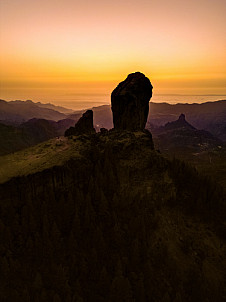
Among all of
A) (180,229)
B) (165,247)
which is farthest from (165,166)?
(165,247)

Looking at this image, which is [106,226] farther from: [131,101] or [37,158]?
[131,101]

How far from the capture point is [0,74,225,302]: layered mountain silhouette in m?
35.8

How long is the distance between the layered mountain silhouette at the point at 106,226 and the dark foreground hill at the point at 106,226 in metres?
0.15

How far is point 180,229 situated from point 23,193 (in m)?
30.9

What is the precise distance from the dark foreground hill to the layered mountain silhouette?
6.1 inches

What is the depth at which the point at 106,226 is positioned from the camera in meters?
43.3

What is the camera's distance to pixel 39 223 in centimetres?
4034

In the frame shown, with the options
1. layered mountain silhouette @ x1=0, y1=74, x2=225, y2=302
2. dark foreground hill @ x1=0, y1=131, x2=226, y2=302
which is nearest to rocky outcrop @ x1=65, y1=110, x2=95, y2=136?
layered mountain silhouette @ x1=0, y1=74, x2=225, y2=302

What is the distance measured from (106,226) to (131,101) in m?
37.6

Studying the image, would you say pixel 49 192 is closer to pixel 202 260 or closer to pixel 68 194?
pixel 68 194

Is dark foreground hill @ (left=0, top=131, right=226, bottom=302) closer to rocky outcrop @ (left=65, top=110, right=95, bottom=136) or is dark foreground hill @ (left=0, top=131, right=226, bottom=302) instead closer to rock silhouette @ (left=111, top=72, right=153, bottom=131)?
rocky outcrop @ (left=65, top=110, right=95, bottom=136)

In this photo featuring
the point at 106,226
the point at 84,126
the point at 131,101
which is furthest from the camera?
the point at 84,126

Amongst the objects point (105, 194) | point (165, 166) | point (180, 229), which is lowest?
point (180, 229)

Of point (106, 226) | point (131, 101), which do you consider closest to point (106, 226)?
point (106, 226)
